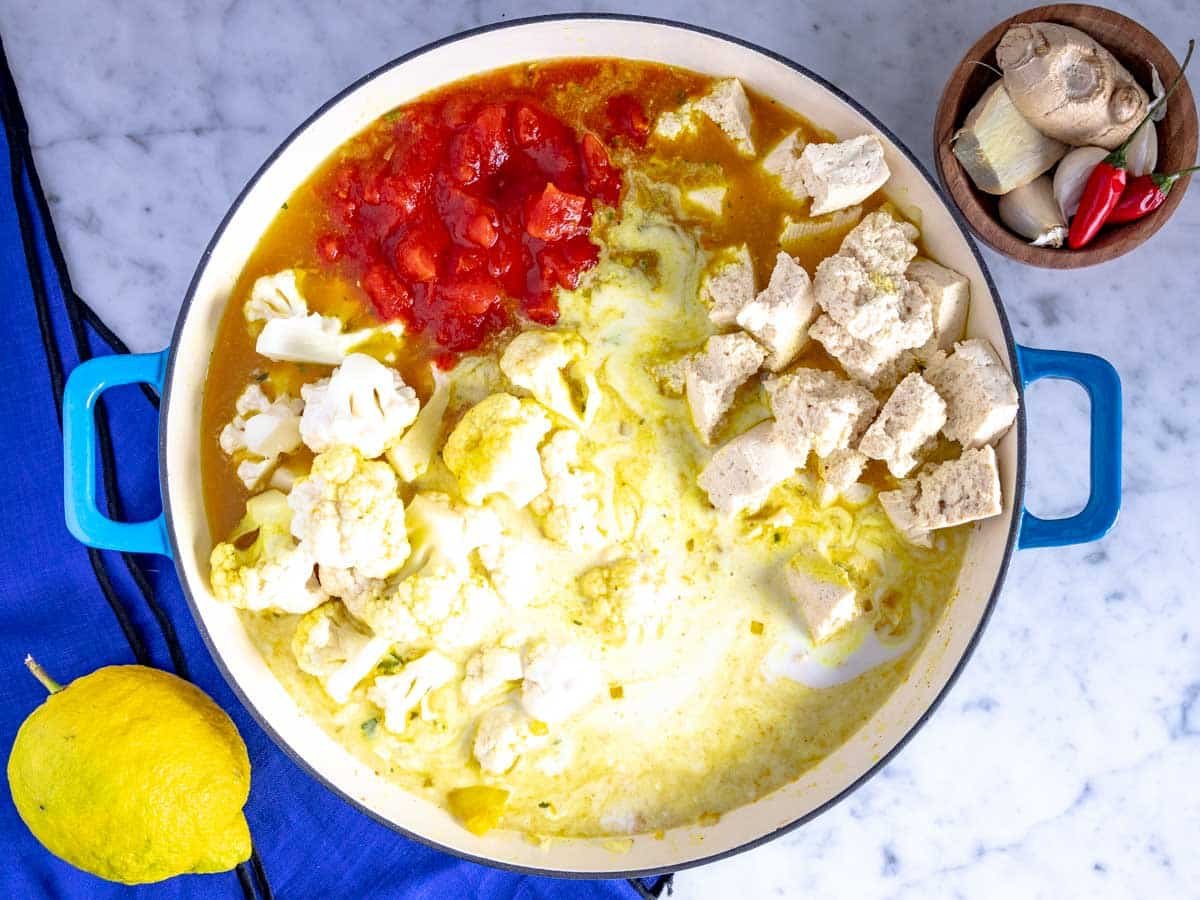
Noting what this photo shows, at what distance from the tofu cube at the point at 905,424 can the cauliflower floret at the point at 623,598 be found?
1.94 feet

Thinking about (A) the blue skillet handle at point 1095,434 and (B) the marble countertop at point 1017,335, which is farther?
(B) the marble countertop at point 1017,335

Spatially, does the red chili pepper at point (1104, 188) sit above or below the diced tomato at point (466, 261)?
above

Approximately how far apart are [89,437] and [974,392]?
196 centimetres

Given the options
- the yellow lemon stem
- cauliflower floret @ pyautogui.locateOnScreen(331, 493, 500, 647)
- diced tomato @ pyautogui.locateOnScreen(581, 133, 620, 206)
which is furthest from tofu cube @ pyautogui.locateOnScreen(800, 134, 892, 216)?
the yellow lemon stem

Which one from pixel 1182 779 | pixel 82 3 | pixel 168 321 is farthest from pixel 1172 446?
pixel 82 3

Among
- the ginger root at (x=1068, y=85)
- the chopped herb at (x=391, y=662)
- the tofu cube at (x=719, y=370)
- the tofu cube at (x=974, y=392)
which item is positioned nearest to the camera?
the ginger root at (x=1068, y=85)

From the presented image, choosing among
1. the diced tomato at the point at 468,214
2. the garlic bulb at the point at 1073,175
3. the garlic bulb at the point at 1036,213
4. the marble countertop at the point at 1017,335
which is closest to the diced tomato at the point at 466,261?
the diced tomato at the point at 468,214

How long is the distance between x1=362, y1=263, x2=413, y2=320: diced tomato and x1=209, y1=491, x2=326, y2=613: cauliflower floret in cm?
50

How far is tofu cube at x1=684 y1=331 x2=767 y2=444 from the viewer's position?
2484mm

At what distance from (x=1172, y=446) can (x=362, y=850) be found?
227cm

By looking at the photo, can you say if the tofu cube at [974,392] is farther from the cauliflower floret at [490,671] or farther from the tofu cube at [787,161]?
the cauliflower floret at [490,671]

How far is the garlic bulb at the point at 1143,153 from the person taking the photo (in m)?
2.37

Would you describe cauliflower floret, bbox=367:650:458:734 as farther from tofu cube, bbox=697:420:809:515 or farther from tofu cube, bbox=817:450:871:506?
tofu cube, bbox=817:450:871:506

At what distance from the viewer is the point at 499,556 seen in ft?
8.48
